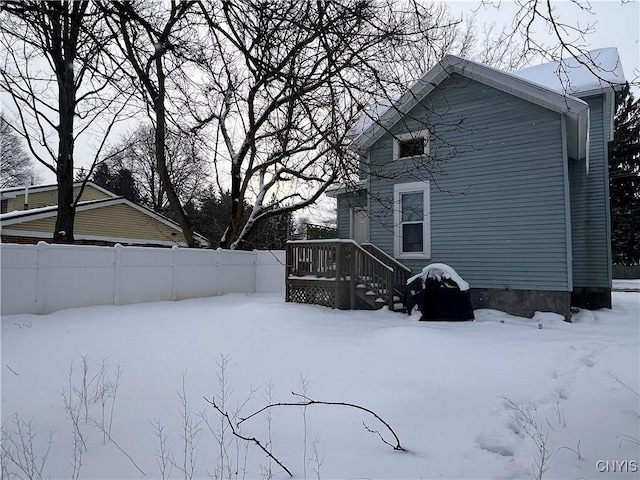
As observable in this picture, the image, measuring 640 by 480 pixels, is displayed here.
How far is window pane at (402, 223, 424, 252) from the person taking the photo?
9.89 m

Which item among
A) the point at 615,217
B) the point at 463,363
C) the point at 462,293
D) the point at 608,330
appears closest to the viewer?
the point at 463,363

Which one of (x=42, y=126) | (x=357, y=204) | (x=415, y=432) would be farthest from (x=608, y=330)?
(x=42, y=126)

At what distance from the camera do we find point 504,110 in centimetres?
900

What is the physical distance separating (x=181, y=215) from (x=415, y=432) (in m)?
11.4

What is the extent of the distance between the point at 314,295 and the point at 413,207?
324 cm

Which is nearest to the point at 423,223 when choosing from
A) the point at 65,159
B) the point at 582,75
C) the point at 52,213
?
the point at 582,75

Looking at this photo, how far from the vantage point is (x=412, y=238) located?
9984mm

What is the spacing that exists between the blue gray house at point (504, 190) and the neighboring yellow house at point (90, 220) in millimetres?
9786

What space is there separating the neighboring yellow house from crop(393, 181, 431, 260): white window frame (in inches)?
369

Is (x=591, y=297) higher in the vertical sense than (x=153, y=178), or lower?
lower

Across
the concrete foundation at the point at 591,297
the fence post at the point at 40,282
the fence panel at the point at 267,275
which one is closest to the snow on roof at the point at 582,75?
the concrete foundation at the point at 591,297

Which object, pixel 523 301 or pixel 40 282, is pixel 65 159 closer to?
pixel 40 282

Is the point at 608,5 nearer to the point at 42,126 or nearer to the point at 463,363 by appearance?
the point at 463,363

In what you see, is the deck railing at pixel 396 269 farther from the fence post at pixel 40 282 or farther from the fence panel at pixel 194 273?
the fence post at pixel 40 282
